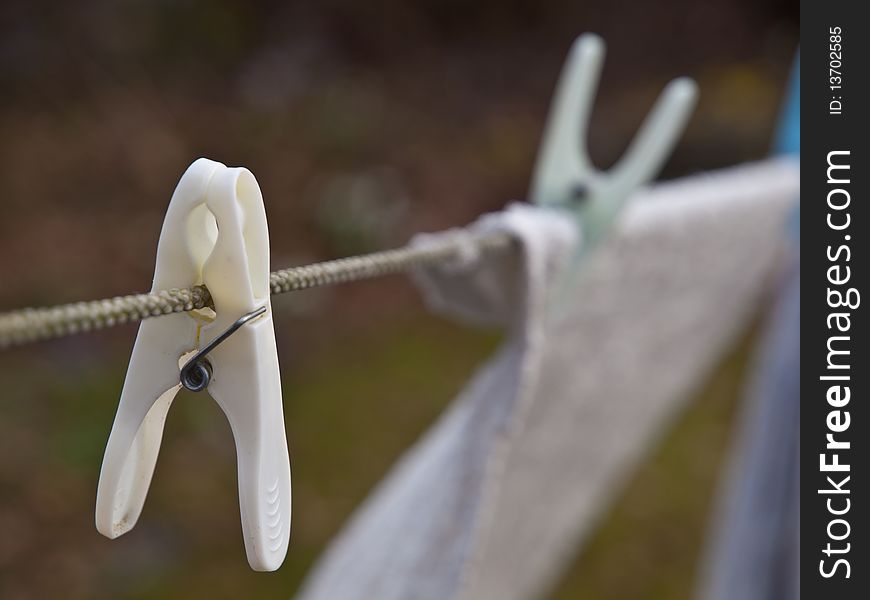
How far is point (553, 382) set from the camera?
55 centimetres

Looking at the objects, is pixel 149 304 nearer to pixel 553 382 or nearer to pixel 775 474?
pixel 553 382

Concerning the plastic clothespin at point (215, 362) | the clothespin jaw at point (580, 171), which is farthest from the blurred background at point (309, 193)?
the plastic clothespin at point (215, 362)

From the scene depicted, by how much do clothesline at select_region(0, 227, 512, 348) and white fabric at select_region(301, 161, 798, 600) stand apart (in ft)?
0.22

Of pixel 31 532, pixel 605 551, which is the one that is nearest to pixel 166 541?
pixel 31 532

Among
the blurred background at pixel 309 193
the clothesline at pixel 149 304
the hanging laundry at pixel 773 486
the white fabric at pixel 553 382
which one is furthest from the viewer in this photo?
the blurred background at pixel 309 193

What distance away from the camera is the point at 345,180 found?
2.40 m

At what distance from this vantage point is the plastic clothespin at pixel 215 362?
0.82ft

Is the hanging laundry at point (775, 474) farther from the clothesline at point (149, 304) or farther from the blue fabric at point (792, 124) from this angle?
the clothesline at point (149, 304)

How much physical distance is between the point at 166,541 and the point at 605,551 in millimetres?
751

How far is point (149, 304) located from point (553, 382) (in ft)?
1.16

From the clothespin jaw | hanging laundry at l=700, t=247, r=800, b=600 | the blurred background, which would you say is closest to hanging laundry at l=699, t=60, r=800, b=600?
hanging laundry at l=700, t=247, r=800, b=600

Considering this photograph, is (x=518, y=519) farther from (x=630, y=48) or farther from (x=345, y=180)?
(x=630, y=48)

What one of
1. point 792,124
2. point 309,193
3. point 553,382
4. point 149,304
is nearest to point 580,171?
point 553,382

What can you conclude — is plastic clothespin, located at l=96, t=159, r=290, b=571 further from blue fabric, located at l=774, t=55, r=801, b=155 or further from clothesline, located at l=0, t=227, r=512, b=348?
blue fabric, located at l=774, t=55, r=801, b=155
